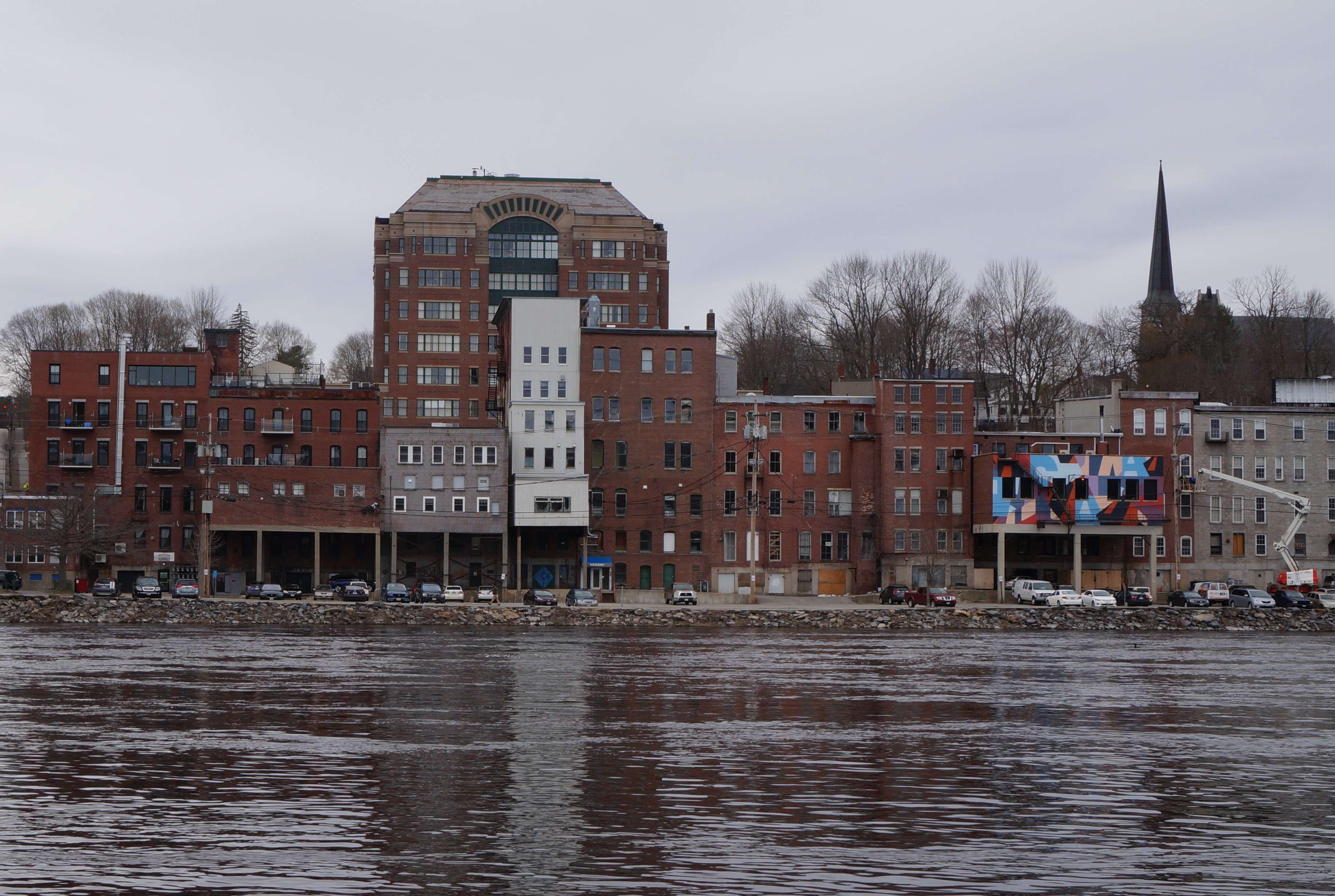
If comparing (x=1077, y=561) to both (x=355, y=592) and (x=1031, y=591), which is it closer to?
(x=1031, y=591)

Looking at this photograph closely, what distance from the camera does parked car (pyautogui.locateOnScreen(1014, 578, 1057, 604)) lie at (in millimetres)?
112812

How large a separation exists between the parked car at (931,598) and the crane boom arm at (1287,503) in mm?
25221

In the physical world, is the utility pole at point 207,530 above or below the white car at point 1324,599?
above

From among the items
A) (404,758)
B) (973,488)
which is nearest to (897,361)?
(973,488)

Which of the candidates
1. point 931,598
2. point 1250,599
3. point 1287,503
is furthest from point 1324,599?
point 931,598

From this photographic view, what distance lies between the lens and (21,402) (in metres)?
169

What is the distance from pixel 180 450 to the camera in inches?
4948

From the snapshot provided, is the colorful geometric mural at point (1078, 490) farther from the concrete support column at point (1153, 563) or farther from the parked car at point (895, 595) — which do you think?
the parked car at point (895, 595)

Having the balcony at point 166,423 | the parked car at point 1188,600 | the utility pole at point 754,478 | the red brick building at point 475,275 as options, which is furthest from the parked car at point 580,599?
the red brick building at point 475,275

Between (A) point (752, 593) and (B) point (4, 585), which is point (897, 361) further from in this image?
(B) point (4, 585)

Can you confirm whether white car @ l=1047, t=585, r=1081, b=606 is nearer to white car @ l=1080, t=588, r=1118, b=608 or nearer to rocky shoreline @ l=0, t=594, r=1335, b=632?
white car @ l=1080, t=588, r=1118, b=608

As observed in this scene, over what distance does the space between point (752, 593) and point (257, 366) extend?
253 ft

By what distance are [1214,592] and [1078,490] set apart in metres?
12.8

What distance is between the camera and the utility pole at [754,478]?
4400 inches
